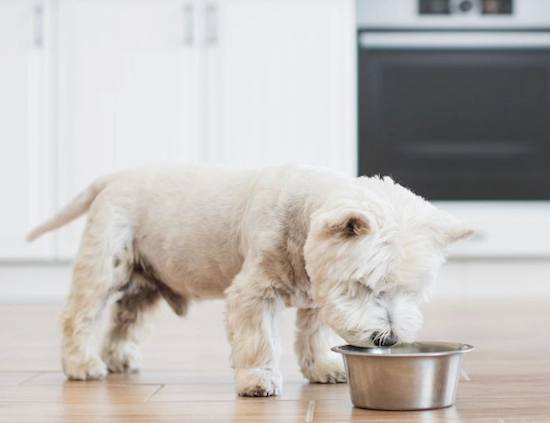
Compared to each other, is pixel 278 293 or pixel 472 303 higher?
pixel 278 293

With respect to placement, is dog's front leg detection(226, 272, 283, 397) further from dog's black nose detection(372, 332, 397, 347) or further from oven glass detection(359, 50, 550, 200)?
oven glass detection(359, 50, 550, 200)

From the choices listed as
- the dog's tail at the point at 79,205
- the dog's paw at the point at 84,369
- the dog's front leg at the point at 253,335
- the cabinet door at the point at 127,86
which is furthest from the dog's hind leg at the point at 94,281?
the cabinet door at the point at 127,86

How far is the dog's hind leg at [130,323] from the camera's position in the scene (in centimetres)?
246

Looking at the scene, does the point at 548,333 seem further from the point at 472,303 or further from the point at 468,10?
the point at 468,10

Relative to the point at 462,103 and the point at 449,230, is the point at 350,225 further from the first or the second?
the point at 462,103

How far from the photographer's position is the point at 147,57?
14.4ft

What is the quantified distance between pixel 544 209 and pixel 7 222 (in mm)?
2303

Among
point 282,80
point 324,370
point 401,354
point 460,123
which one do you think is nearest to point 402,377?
point 401,354

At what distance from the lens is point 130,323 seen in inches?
99.3

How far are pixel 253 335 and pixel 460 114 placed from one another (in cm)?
274

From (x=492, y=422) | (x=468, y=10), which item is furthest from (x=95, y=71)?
(x=492, y=422)

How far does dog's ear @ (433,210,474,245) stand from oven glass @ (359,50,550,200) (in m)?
2.66

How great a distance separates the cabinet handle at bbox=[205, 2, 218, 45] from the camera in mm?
4387

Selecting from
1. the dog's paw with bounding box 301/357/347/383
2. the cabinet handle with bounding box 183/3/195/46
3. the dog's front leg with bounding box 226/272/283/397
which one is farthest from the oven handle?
the dog's front leg with bounding box 226/272/283/397
